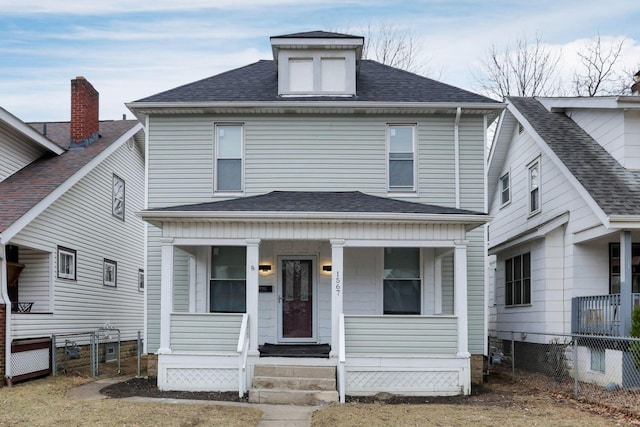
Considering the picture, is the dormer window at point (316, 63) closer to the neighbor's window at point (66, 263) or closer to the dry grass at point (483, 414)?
the neighbor's window at point (66, 263)

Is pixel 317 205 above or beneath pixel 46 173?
beneath

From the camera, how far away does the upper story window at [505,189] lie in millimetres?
18836

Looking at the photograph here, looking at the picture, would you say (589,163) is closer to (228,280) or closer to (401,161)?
(401,161)

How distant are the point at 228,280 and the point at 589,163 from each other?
781cm

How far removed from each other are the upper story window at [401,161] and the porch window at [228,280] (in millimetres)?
3594

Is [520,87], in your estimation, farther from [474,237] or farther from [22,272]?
[22,272]

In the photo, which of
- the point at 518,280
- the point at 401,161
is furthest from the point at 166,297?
the point at 518,280

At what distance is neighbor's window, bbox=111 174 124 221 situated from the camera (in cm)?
1900

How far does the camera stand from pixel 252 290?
489 inches

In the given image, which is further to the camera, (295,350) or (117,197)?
(117,197)

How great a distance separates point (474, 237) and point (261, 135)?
5.09 meters

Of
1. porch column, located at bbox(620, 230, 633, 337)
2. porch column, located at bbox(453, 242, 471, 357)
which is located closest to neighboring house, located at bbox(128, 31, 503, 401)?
porch column, located at bbox(453, 242, 471, 357)

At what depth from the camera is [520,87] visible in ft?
102

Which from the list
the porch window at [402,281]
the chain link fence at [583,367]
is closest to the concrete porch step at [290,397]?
the porch window at [402,281]
